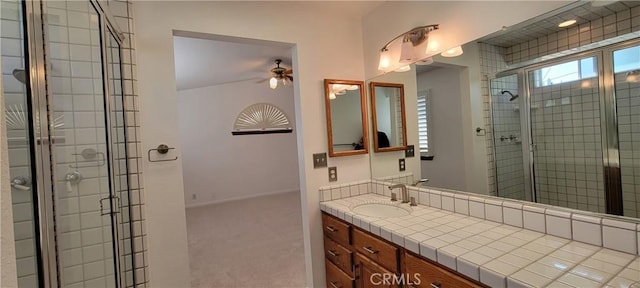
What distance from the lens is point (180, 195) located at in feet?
5.58

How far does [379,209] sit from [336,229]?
0.34m

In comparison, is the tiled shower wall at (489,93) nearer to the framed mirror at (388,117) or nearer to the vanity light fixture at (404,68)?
the vanity light fixture at (404,68)

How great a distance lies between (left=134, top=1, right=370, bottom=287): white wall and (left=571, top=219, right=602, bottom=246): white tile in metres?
1.35

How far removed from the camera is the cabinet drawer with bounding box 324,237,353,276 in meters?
1.76

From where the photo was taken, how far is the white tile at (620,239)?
978 mm

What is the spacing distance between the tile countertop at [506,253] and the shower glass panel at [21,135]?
1.38m

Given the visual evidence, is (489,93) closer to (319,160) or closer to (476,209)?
(476,209)

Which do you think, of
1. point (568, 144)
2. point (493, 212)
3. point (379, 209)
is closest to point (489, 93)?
point (568, 144)

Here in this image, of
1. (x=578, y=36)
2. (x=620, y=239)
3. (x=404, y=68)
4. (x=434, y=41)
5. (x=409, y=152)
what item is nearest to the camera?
(x=620, y=239)

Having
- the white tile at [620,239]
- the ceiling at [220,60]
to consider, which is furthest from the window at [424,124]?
the ceiling at [220,60]

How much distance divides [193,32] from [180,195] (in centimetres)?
106

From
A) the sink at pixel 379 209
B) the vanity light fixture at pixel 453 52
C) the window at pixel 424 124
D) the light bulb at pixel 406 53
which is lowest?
the sink at pixel 379 209

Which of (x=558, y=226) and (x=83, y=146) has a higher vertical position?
(x=83, y=146)

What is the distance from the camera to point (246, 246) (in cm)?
320
